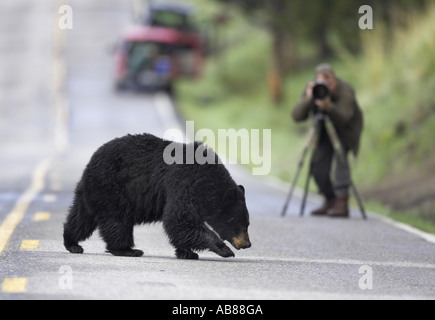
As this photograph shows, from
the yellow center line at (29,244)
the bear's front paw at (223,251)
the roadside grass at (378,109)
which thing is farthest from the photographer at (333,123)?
the bear's front paw at (223,251)

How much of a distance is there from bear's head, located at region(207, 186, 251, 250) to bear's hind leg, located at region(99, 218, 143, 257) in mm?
728

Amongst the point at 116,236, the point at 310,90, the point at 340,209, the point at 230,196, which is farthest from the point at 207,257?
the point at 340,209

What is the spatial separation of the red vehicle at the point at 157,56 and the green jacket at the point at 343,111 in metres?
23.0

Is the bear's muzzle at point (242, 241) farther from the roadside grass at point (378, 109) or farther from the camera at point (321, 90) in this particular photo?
the camera at point (321, 90)

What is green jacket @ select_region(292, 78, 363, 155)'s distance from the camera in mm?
15547

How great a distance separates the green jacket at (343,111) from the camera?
1555 cm

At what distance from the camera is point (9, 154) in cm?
2802

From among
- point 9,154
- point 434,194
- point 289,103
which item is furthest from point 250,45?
point 434,194

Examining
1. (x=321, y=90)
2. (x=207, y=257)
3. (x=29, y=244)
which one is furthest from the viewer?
(x=321, y=90)

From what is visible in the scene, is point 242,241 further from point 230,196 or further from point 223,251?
point 230,196

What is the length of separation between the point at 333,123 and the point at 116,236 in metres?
6.14

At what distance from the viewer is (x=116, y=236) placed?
10.2m
